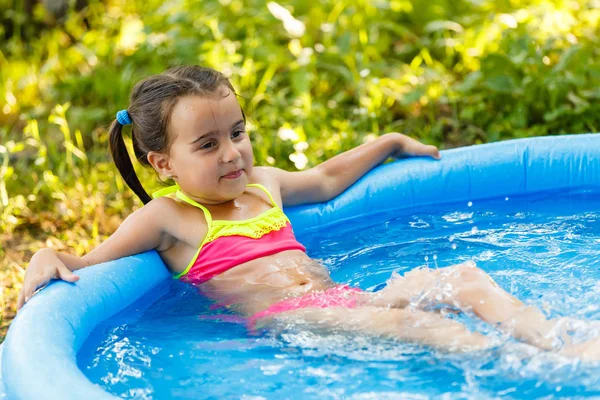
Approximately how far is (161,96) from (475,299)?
4.04 feet

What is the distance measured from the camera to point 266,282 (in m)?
2.79

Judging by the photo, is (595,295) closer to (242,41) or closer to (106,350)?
(106,350)

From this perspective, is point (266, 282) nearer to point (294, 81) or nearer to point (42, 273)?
point (42, 273)

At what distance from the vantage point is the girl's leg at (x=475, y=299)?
2250 mm

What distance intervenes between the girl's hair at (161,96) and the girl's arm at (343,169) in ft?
1.97

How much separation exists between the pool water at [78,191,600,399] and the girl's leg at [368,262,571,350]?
0.04m

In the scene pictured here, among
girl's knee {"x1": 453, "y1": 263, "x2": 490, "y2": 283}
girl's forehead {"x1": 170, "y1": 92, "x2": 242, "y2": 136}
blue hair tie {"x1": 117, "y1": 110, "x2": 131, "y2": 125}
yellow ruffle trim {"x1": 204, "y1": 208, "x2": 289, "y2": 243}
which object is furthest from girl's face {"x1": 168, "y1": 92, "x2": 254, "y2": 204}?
girl's knee {"x1": 453, "y1": 263, "x2": 490, "y2": 283}

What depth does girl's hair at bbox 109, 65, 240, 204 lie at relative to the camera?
286cm

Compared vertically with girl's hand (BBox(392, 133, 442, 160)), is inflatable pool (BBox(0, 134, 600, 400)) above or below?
below

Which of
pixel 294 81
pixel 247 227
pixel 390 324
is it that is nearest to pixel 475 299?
pixel 390 324

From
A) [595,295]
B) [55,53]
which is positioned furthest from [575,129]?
[55,53]

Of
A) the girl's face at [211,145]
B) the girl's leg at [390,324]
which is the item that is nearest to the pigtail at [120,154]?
the girl's face at [211,145]

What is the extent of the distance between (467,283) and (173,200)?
1081 mm

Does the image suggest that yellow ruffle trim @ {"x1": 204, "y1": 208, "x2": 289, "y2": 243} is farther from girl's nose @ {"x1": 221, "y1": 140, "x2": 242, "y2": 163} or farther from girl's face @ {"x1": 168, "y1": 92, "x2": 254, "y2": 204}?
girl's nose @ {"x1": 221, "y1": 140, "x2": 242, "y2": 163}
